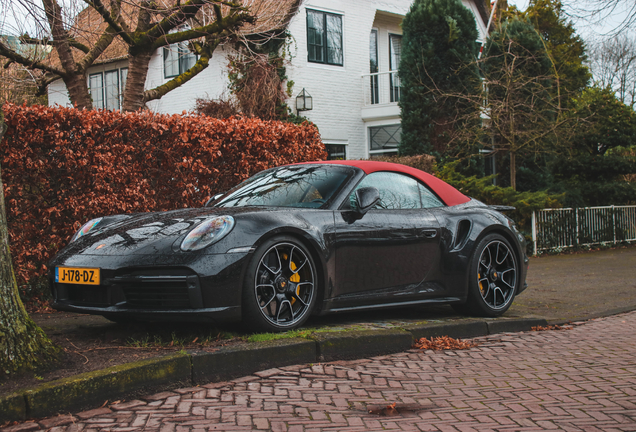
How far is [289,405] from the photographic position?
3.66 metres

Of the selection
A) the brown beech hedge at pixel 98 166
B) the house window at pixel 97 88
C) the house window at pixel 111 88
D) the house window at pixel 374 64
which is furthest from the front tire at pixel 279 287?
the house window at pixel 97 88

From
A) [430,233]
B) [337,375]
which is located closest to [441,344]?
[430,233]

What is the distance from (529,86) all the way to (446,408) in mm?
17627

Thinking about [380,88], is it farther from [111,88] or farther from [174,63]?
[111,88]

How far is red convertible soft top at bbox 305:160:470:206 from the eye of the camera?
5.89 meters

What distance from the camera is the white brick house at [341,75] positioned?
19141 millimetres

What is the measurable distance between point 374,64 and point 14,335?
19094 mm

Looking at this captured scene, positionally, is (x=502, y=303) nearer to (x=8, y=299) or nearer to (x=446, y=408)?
(x=446, y=408)

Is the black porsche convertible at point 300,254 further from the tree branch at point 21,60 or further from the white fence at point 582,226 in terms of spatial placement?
the white fence at point 582,226

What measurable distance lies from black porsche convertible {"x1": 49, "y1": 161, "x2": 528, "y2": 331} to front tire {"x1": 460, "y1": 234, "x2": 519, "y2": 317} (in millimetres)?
11

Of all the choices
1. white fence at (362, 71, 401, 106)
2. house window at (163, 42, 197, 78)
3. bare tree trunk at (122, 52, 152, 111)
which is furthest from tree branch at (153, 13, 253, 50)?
white fence at (362, 71, 401, 106)

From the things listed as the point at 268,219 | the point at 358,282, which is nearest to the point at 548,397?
the point at 358,282

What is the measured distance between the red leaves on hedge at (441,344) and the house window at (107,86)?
19869 mm

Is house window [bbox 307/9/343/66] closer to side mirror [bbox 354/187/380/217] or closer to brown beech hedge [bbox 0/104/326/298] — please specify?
brown beech hedge [bbox 0/104/326/298]
